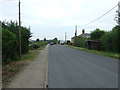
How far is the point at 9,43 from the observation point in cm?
1581

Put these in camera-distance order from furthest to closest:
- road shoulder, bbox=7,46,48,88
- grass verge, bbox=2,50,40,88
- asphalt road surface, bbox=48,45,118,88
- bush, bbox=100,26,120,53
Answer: bush, bbox=100,26,120,53 → grass verge, bbox=2,50,40,88 → asphalt road surface, bbox=48,45,118,88 → road shoulder, bbox=7,46,48,88

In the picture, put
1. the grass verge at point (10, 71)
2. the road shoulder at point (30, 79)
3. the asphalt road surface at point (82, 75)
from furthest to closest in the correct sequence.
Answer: the grass verge at point (10, 71) < the asphalt road surface at point (82, 75) < the road shoulder at point (30, 79)

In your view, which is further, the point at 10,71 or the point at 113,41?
the point at 113,41

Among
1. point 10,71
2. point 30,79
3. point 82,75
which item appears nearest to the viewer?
point 30,79

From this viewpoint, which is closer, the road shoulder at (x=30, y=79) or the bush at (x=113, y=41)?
the road shoulder at (x=30, y=79)

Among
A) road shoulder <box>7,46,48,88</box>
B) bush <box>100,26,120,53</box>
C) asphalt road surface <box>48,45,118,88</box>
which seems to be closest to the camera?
road shoulder <box>7,46,48,88</box>

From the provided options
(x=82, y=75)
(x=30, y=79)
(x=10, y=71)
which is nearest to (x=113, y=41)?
(x=82, y=75)

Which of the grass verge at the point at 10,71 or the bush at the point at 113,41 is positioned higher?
the bush at the point at 113,41

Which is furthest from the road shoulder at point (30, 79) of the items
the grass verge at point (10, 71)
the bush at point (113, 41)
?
the bush at point (113, 41)

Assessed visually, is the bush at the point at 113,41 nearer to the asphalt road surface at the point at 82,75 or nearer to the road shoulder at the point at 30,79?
the asphalt road surface at the point at 82,75

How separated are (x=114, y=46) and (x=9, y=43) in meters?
21.3

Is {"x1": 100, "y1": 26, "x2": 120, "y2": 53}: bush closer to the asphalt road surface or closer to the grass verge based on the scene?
the asphalt road surface

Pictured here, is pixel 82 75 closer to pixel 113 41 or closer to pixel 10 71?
pixel 10 71

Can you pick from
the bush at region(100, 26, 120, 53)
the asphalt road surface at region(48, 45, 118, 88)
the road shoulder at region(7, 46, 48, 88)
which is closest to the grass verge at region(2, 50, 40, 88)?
the road shoulder at region(7, 46, 48, 88)
